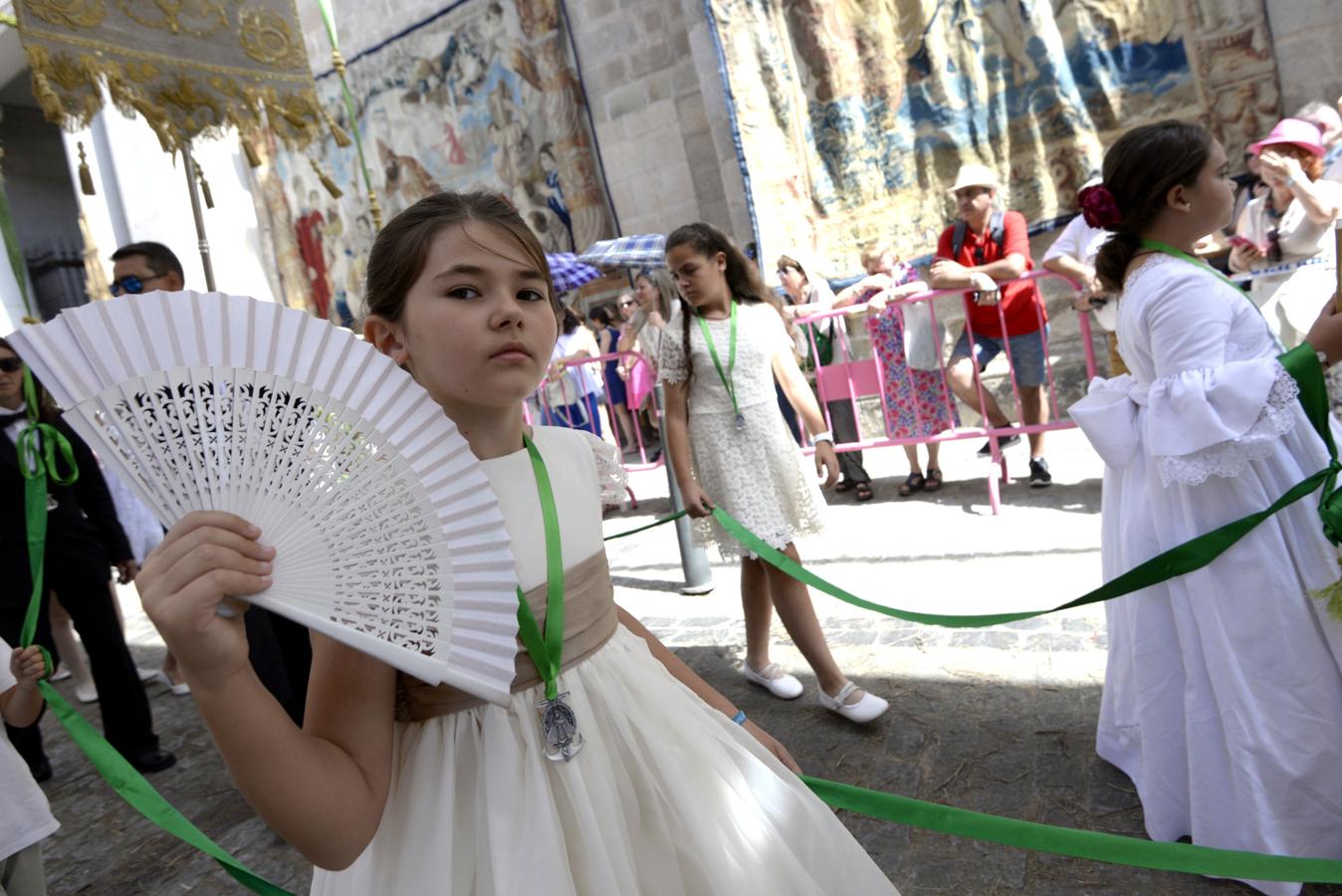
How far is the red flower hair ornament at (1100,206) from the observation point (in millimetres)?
2314

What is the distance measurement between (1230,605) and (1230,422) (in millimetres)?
465

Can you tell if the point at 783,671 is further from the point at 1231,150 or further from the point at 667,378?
the point at 1231,150

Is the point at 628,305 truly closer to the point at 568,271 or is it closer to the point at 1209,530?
the point at 568,271

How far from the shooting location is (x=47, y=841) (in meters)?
3.50

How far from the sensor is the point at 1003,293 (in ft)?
18.3

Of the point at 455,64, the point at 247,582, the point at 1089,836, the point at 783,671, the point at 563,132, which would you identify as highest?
the point at 455,64

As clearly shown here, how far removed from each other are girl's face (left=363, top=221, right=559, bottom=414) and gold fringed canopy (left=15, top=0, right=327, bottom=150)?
2870mm

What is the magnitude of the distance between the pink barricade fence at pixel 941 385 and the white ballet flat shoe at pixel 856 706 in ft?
8.45

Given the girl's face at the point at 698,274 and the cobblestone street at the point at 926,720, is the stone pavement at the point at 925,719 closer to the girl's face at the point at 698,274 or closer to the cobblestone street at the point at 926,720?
the cobblestone street at the point at 926,720

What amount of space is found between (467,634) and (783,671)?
112 inches

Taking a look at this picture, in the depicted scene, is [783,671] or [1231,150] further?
[1231,150]

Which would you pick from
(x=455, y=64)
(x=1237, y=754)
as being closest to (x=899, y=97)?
(x=455, y=64)

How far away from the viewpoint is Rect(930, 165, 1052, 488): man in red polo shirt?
216 inches

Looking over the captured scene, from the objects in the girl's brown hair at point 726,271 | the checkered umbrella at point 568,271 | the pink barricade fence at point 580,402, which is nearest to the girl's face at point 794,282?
the pink barricade fence at point 580,402
